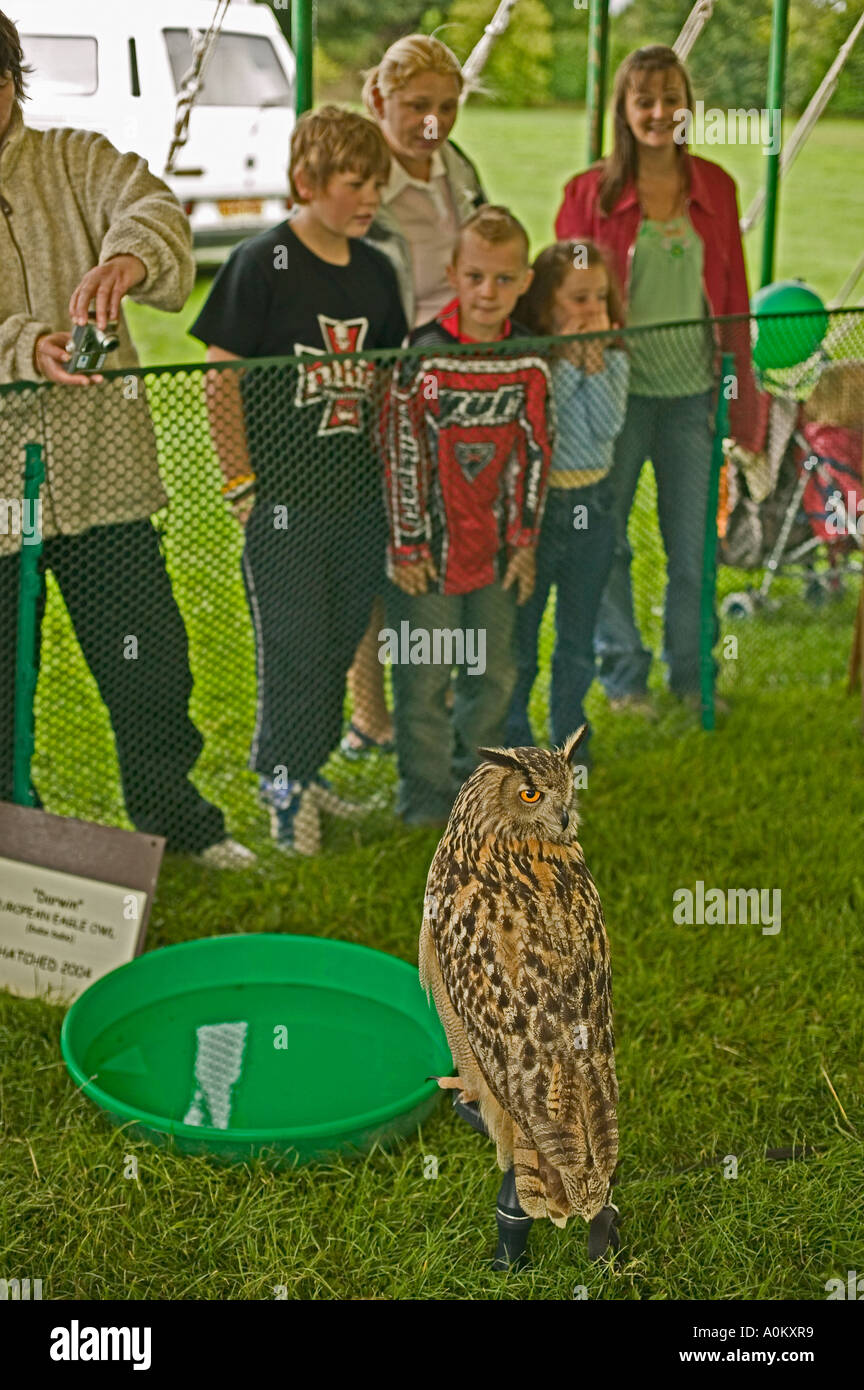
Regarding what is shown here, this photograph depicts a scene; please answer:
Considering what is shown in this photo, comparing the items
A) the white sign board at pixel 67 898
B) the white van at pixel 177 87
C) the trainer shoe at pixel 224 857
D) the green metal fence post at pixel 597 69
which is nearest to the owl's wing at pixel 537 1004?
the white sign board at pixel 67 898

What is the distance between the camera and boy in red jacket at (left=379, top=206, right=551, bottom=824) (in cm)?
369

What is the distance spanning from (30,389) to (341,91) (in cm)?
930

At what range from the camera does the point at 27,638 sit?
3.42 metres

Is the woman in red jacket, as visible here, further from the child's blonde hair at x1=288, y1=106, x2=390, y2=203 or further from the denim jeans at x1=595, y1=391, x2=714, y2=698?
the child's blonde hair at x1=288, y1=106, x2=390, y2=203

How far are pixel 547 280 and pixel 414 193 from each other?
0.55m

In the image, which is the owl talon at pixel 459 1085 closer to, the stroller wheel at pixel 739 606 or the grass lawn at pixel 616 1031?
the grass lawn at pixel 616 1031

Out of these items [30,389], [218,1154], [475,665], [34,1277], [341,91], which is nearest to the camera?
[34,1277]

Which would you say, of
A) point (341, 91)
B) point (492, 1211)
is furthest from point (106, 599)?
point (341, 91)

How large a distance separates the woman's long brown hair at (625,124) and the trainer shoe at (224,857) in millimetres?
2526

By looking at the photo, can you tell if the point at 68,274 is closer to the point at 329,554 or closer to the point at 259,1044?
the point at 329,554

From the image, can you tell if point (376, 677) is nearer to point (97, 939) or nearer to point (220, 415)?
point (220, 415)

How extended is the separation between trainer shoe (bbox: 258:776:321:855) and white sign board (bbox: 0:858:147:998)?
0.73m

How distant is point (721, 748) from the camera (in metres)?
4.64

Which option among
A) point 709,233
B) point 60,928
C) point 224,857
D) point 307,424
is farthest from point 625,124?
point 60,928
